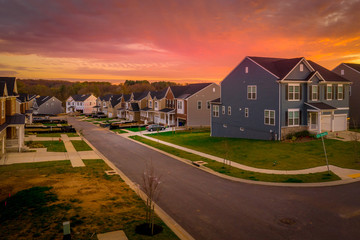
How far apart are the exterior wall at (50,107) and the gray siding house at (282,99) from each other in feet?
286

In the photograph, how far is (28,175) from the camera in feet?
64.8

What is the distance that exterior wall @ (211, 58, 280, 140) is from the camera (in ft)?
109

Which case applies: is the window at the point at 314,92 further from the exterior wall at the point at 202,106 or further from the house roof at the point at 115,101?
the house roof at the point at 115,101

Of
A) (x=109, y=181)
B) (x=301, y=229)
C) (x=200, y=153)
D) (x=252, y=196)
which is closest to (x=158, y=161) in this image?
(x=200, y=153)

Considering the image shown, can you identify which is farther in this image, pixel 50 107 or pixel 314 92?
pixel 50 107

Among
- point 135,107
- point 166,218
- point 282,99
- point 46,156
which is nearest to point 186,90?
point 135,107

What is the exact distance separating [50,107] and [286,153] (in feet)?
332

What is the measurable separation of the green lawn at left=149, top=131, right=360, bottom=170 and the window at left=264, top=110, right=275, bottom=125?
2.70 m

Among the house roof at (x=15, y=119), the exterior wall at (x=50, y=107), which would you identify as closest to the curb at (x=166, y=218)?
the house roof at (x=15, y=119)

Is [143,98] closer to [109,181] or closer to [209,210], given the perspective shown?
[109,181]

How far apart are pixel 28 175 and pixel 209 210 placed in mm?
13952

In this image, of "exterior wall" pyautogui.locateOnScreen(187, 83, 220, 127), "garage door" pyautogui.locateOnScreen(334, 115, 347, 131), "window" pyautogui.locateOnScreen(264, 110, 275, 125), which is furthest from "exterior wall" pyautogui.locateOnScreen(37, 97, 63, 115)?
"garage door" pyautogui.locateOnScreen(334, 115, 347, 131)

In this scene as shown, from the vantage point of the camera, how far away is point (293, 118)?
33156 mm

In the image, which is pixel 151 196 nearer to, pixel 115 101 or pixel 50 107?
pixel 115 101
